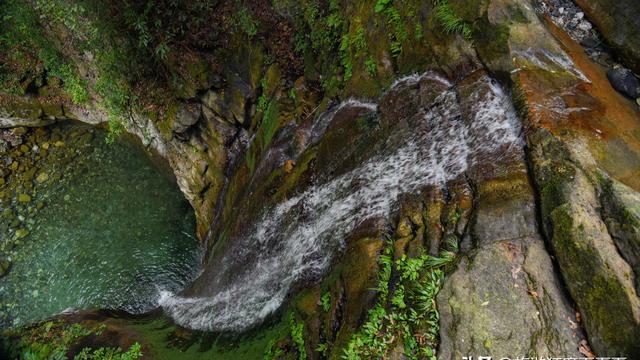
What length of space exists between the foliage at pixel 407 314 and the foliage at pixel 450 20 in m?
3.19

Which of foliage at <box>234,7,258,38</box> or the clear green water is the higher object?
foliage at <box>234,7,258,38</box>

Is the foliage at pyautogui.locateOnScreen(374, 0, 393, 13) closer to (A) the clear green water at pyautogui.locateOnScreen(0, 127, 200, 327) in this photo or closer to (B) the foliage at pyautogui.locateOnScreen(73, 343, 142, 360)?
(B) the foliage at pyautogui.locateOnScreen(73, 343, 142, 360)

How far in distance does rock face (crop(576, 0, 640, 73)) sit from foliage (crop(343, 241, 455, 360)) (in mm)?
4065

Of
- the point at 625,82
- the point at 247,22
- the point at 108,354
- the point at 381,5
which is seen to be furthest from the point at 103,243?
the point at 625,82

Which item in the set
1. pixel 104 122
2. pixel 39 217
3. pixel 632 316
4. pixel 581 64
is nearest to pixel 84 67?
pixel 104 122

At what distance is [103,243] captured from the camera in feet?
36.0

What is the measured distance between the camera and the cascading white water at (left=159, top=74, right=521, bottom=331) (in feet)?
16.2

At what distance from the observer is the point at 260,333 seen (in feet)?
20.4

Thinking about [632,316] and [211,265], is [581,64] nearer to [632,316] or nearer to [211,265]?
A: [632,316]

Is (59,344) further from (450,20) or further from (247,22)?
(450,20)

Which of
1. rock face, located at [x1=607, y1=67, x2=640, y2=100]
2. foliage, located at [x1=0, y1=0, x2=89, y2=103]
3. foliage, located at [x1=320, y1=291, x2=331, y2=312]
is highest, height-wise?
foliage, located at [x1=0, y1=0, x2=89, y2=103]

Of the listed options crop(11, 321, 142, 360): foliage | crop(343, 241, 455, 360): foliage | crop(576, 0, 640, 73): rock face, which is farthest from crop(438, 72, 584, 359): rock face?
crop(11, 321, 142, 360): foliage

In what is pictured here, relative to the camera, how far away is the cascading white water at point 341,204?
16.2 feet

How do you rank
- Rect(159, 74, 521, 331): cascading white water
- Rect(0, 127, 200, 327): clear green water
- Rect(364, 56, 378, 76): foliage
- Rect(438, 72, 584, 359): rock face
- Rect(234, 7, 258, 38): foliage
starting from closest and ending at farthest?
Rect(438, 72, 584, 359): rock face
Rect(159, 74, 521, 331): cascading white water
Rect(364, 56, 378, 76): foliage
Rect(234, 7, 258, 38): foliage
Rect(0, 127, 200, 327): clear green water
